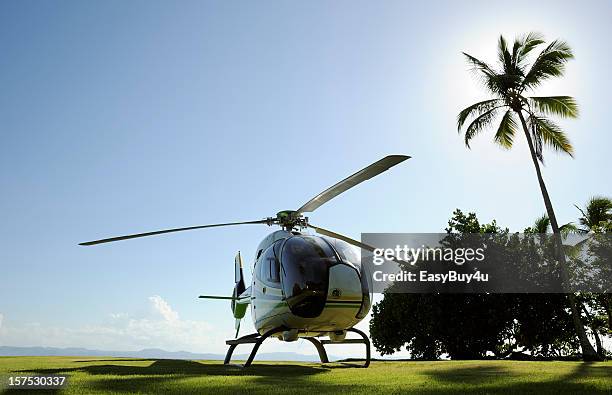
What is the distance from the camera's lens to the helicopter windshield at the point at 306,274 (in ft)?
34.7

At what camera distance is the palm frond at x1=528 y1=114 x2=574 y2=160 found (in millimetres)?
22453

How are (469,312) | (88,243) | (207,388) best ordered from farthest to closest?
(469,312), (88,243), (207,388)

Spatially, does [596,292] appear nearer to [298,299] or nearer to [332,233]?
[332,233]

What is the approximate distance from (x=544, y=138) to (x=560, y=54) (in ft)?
12.3

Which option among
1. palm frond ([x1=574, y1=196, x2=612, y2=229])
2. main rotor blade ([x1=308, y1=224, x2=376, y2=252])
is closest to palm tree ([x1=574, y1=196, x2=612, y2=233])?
palm frond ([x1=574, y1=196, x2=612, y2=229])

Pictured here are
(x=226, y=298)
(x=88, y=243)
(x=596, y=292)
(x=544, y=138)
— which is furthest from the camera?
(x=596, y=292)

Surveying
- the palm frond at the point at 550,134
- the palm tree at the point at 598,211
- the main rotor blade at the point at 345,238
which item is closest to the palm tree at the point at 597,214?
the palm tree at the point at 598,211

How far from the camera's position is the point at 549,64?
23.1 metres

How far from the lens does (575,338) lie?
27891mm

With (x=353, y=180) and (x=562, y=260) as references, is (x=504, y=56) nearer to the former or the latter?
(x=562, y=260)

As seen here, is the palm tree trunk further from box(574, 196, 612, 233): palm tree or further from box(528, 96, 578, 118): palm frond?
box(574, 196, 612, 233): palm tree

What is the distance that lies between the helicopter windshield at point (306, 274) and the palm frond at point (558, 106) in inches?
640

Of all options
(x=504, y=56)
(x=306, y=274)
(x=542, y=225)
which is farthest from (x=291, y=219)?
(x=542, y=225)

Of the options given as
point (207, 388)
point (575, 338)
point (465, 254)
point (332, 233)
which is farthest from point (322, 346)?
point (575, 338)
